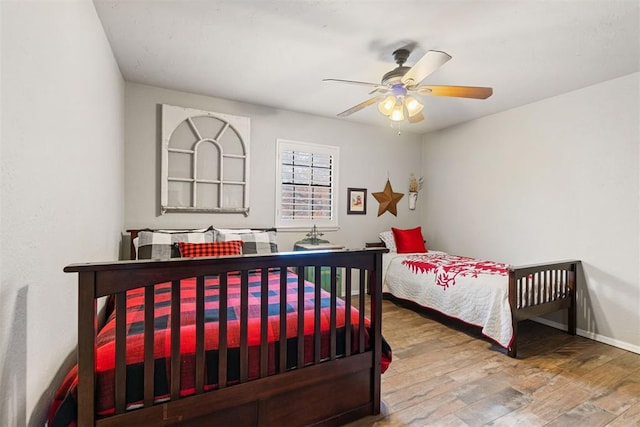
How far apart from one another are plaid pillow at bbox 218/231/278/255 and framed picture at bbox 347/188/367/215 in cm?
141

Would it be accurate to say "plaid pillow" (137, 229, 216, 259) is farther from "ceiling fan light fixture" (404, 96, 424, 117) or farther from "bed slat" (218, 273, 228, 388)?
"ceiling fan light fixture" (404, 96, 424, 117)

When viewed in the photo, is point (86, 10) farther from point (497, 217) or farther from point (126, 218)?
point (497, 217)

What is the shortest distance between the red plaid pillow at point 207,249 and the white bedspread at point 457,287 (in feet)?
6.56

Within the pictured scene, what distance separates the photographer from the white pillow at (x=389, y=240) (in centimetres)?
420

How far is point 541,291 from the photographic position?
109 inches

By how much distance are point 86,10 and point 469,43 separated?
2.43 m

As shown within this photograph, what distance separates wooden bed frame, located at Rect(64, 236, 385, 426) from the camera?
108 centimetres

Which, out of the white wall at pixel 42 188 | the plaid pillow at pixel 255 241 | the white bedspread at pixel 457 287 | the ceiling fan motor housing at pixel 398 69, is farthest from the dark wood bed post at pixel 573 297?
the white wall at pixel 42 188

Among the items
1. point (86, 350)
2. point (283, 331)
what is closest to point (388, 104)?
point (283, 331)

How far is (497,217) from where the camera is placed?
374 centimetres

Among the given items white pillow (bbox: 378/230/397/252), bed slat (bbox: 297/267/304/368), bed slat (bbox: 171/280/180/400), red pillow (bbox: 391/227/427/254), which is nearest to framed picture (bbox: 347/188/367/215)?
white pillow (bbox: 378/230/397/252)

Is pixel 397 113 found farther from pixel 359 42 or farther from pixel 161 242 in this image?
pixel 161 242

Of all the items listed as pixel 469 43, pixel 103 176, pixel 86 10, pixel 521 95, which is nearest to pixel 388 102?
pixel 469 43

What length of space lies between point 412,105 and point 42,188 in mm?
2412
